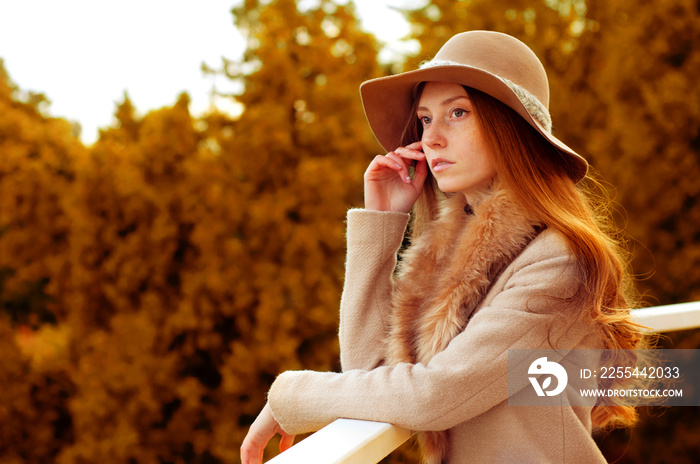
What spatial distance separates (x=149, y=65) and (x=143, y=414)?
331cm

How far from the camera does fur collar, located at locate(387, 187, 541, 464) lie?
1.26m

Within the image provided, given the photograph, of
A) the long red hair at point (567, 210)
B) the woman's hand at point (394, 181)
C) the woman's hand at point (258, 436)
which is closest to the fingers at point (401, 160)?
the woman's hand at point (394, 181)

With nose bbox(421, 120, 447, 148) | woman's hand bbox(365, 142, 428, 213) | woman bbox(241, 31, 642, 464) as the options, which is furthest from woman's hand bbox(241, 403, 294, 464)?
nose bbox(421, 120, 447, 148)

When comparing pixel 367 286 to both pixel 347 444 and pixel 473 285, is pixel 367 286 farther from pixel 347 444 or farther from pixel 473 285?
pixel 347 444

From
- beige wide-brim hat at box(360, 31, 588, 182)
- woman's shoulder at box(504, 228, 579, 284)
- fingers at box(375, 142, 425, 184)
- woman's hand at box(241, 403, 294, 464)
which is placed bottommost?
woman's hand at box(241, 403, 294, 464)

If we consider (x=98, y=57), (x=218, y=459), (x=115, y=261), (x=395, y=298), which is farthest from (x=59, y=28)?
(x=395, y=298)

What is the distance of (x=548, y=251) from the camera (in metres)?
1.20

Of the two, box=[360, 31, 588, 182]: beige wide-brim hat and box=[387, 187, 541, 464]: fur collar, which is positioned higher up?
box=[360, 31, 588, 182]: beige wide-brim hat

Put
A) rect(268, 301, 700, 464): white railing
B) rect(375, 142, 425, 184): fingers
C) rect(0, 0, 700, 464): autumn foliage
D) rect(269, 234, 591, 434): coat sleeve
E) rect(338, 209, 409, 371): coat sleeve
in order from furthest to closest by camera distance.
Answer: rect(0, 0, 700, 464): autumn foliage
rect(375, 142, 425, 184): fingers
rect(338, 209, 409, 371): coat sleeve
rect(269, 234, 591, 434): coat sleeve
rect(268, 301, 700, 464): white railing

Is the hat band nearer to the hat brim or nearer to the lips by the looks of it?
the hat brim

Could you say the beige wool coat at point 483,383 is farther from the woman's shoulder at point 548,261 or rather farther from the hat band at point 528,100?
the hat band at point 528,100

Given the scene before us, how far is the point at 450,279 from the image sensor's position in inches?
51.8

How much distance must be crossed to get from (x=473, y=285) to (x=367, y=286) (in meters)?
0.26

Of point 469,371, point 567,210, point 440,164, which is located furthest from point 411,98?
point 469,371
